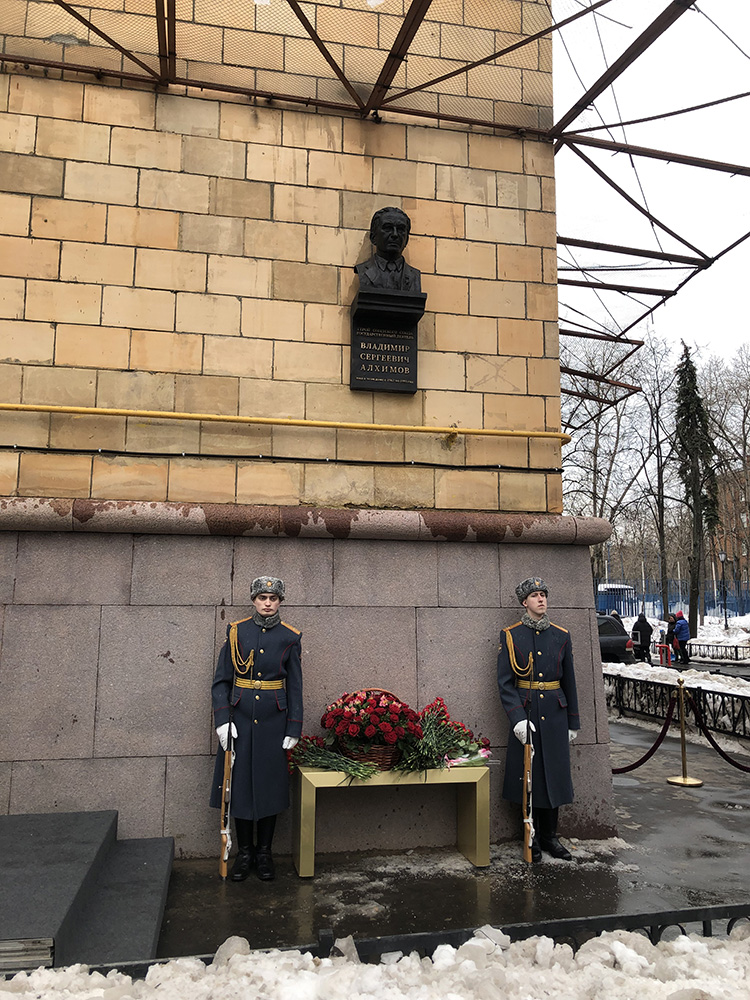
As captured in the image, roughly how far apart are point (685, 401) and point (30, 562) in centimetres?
2909

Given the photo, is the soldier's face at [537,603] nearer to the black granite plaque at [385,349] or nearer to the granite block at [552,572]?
the granite block at [552,572]

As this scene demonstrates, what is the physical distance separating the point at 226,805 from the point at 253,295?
3.95 meters

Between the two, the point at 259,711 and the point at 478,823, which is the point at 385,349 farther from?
the point at 478,823

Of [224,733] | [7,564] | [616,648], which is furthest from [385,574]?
[616,648]

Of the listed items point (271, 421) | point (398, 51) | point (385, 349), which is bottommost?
point (271, 421)

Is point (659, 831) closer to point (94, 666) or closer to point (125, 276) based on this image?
point (94, 666)

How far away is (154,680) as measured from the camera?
5.86 meters

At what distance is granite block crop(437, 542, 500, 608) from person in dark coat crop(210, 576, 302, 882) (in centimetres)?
139

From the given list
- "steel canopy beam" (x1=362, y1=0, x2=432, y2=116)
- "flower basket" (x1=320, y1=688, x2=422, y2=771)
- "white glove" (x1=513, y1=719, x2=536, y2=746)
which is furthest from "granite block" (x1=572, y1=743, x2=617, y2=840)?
"steel canopy beam" (x1=362, y1=0, x2=432, y2=116)

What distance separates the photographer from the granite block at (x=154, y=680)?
5754 millimetres

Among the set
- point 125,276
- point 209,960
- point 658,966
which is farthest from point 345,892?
point 125,276

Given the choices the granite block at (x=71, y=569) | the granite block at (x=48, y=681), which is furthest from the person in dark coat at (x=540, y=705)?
the granite block at (x=48, y=681)

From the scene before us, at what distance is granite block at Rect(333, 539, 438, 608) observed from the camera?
247 inches

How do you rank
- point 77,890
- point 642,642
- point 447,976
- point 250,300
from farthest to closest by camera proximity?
point 642,642
point 250,300
point 77,890
point 447,976
